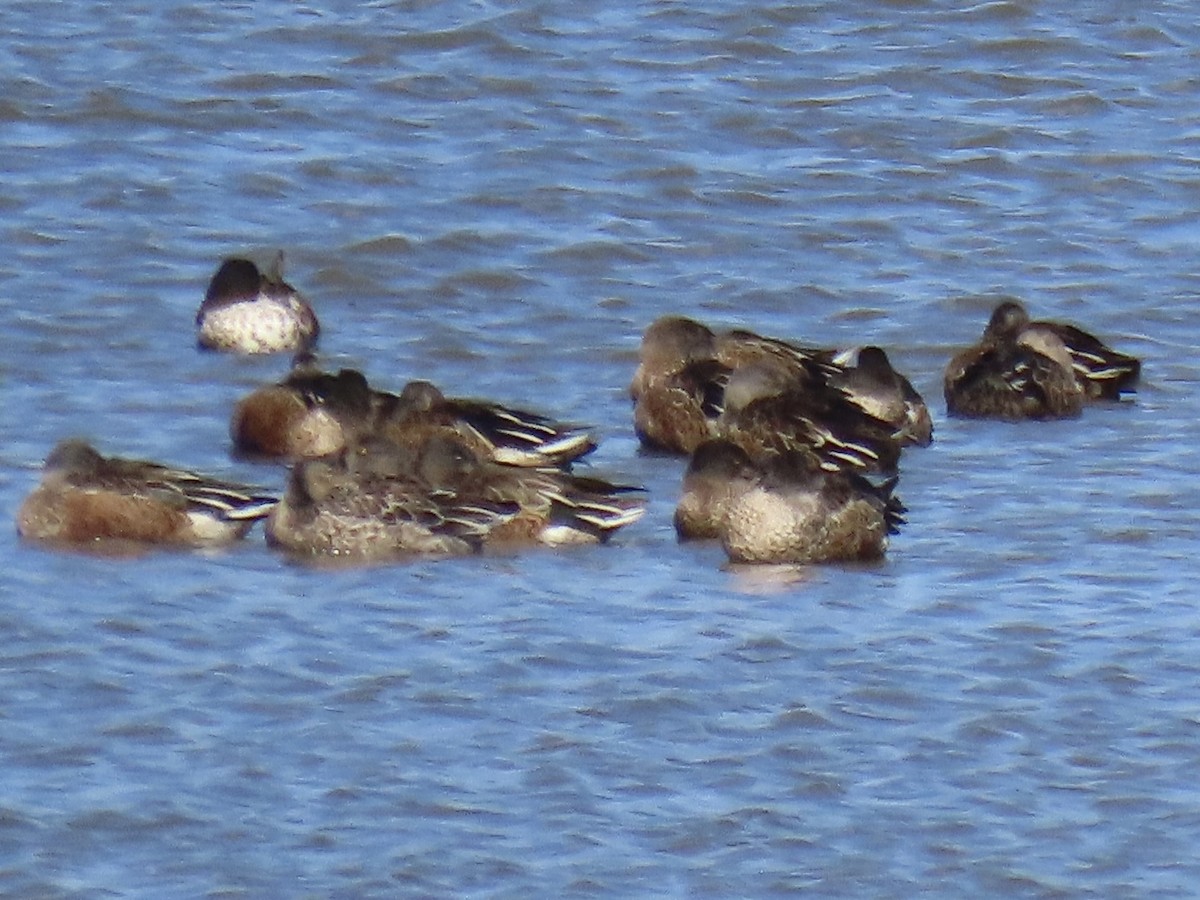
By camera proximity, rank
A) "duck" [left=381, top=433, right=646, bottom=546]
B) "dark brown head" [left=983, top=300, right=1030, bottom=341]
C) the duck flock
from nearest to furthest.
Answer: the duck flock
"duck" [left=381, top=433, right=646, bottom=546]
"dark brown head" [left=983, top=300, right=1030, bottom=341]

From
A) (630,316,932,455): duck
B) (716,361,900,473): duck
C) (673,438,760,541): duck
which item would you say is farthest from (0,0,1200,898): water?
(716,361,900,473): duck

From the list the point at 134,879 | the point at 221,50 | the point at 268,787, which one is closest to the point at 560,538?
the point at 268,787

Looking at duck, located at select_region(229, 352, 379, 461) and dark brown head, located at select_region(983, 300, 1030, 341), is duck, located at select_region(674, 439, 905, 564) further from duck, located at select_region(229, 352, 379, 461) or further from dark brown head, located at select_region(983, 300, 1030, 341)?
dark brown head, located at select_region(983, 300, 1030, 341)

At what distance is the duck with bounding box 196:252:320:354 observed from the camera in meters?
13.8

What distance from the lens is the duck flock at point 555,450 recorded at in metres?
10.7

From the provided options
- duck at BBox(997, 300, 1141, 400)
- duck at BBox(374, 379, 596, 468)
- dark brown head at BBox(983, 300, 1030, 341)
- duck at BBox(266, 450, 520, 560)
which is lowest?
duck at BBox(266, 450, 520, 560)

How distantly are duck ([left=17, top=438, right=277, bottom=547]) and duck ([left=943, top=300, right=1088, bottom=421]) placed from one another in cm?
344

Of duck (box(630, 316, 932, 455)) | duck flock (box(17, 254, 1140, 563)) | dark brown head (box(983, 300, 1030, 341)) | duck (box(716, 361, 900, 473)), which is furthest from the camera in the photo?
dark brown head (box(983, 300, 1030, 341))

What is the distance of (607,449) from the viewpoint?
40.8 ft

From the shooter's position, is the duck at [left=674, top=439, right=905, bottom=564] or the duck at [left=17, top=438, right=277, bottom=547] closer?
the duck at [left=674, top=439, right=905, bottom=564]

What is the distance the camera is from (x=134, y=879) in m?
7.46

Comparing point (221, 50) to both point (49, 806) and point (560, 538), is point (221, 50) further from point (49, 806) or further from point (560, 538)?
point (49, 806)

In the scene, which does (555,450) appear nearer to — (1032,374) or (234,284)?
(1032,374)

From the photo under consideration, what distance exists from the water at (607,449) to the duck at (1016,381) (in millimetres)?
155
